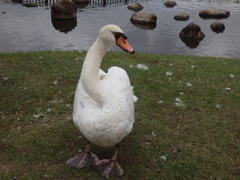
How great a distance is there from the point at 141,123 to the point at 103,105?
227 cm

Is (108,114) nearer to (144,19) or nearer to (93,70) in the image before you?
(93,70)

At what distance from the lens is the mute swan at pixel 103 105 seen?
4.56 m

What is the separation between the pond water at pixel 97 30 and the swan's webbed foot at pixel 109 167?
1212cm

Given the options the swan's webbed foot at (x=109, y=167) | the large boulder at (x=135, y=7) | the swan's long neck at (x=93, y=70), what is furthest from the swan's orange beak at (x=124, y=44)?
the large boulder at (x=135, y=7)

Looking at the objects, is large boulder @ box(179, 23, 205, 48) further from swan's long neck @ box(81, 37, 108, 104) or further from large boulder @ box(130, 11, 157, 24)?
swan's long neck @ box(81, 37, 108, 104)

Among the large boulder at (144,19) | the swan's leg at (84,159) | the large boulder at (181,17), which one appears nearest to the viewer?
the swan's leg at (84,159)

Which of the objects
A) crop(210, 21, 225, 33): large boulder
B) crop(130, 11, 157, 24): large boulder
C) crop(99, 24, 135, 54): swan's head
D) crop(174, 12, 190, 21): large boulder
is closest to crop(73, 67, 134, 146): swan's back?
crop(99, 24, 135, 54): swan's head

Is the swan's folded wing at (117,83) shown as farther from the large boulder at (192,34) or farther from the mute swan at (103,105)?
the large boulder at (192,34)

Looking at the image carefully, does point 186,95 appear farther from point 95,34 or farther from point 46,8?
point 46,8

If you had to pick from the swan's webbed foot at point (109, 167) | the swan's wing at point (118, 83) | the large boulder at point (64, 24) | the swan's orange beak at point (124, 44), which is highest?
the swan's orange beak at point (124, 44)

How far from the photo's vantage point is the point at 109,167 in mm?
5094

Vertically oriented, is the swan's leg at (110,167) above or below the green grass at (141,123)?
above

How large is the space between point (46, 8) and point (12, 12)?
347 cm

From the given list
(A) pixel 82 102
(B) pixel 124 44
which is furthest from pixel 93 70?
(B) pixel 124 44
